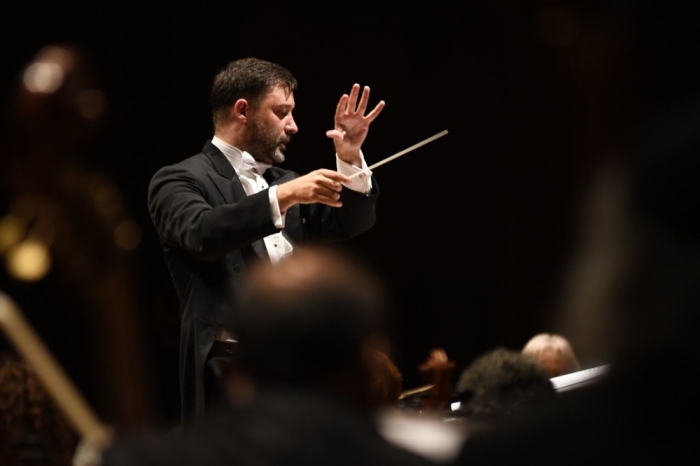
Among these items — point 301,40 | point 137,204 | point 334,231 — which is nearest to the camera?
point 334,231

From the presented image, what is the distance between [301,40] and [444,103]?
0.66 m

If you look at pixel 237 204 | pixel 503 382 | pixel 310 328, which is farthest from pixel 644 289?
pixel 237 204

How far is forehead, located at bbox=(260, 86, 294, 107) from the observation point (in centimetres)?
323

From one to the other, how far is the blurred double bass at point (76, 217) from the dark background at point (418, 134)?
8.24 ft

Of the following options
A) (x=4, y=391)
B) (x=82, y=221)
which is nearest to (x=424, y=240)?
(x=4, y=391)

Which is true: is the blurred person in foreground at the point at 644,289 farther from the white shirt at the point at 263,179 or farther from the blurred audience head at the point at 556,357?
the blurred audience head at the point at 556,357

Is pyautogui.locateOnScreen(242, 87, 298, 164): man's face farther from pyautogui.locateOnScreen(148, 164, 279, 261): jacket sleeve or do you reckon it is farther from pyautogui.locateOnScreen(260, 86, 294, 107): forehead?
pyautogui.locateOnScreen(148, 164, 279, 261): jacket sleeve

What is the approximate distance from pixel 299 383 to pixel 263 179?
2.21 meters

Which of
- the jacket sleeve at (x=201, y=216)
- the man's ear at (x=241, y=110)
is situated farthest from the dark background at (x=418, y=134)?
the jacket sleeve at (x=201, y=216)

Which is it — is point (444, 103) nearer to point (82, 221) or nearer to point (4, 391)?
point (4, 391)

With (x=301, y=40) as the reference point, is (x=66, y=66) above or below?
below

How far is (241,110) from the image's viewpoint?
322cm

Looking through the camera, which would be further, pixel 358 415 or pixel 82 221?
pixel 82 221

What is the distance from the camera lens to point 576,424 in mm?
969
